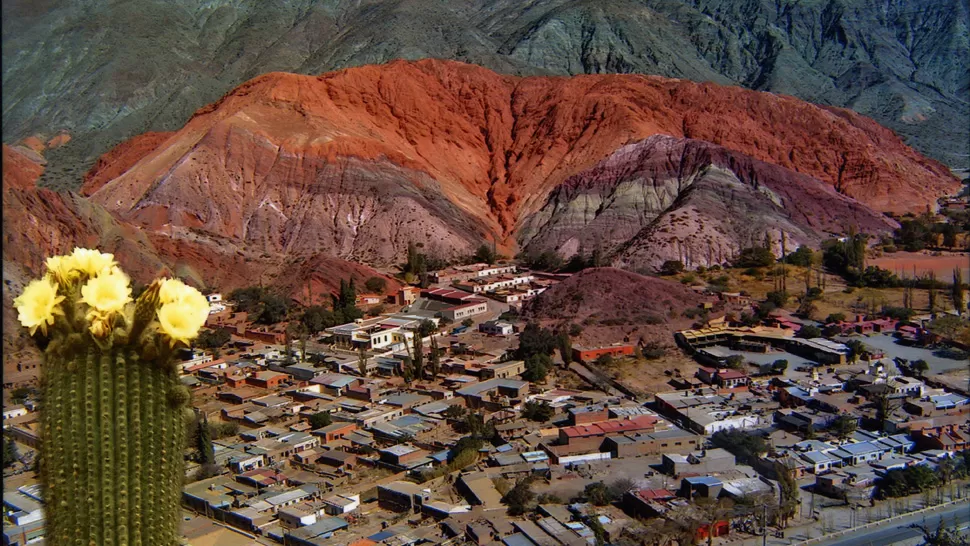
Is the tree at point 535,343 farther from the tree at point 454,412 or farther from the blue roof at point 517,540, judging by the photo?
the blue roof at point 517,540

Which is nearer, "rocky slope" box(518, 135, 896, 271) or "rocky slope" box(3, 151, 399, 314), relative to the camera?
"rocky slope" box(3, 151, 399, 314)

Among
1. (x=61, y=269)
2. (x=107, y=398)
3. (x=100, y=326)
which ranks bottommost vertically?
(x=107, y=398)

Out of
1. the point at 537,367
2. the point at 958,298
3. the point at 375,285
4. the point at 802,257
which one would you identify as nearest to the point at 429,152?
the point at 375,285

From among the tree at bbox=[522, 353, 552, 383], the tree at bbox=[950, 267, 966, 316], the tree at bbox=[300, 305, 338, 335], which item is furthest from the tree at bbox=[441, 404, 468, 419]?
the tree at bbox=[950, 267, 966, 316]

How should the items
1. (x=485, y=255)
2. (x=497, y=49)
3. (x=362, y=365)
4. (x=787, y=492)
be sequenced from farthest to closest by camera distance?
1. (x=497, y=49)
2. (x=485, y=255)
3. (x=362, y=365)
4. (x=787, y=492)

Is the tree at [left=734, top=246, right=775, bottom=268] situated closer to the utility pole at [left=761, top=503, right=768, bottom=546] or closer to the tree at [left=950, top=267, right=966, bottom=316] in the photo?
the tree at [left=950, top=267, right=966, bottom=316]

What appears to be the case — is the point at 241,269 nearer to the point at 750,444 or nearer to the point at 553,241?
the point at 553,241

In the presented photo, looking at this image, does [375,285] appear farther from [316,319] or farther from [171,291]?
[171,291]
